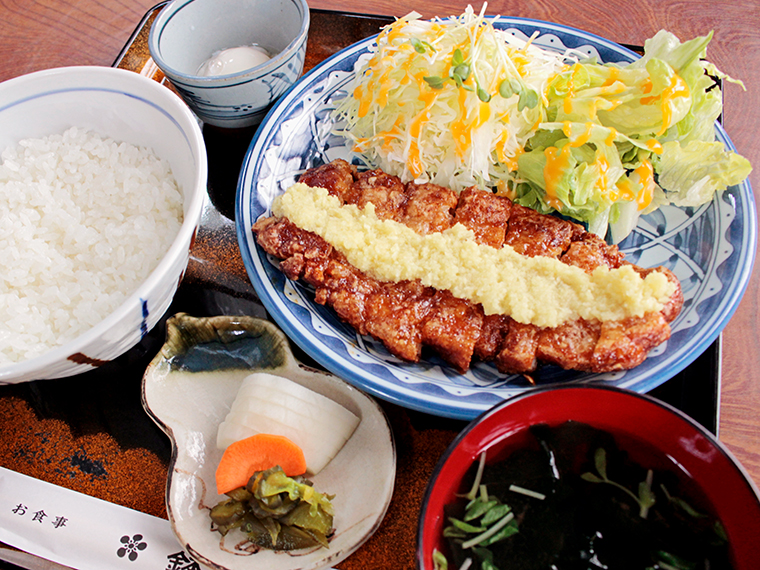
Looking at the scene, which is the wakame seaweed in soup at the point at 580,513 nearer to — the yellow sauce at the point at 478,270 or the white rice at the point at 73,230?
the yellow sauce at the point at 478,270

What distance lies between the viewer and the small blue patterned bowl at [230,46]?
232 centimetres

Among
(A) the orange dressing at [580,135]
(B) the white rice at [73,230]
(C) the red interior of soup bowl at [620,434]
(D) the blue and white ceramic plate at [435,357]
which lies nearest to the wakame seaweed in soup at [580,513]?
(C) the red interior of soup bowl at [620,434]

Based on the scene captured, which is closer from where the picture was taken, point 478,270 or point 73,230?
point 478,270

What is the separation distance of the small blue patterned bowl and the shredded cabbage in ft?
1.36

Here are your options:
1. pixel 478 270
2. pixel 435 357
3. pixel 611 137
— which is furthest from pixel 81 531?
pixel 611 137

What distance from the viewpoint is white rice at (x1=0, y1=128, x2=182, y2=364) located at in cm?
190

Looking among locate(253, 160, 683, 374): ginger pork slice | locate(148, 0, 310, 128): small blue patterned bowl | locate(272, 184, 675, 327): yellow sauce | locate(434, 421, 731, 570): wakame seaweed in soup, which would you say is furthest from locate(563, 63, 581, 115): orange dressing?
locate(434, 421, 731, 570): wakame seaweed in soup

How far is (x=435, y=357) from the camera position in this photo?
1997 millimetres

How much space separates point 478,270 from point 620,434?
0.75 metres

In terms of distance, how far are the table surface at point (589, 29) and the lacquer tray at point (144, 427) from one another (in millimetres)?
1245

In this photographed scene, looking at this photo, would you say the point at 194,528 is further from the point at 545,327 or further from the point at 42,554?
the point at 545,327

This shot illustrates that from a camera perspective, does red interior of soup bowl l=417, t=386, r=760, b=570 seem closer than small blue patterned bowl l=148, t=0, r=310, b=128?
Yes

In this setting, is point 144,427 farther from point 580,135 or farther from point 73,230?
point 580,135

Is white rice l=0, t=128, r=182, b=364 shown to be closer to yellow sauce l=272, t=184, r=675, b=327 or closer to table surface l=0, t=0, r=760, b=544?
yellow sauce l=272, t=184, r=675, b=327
